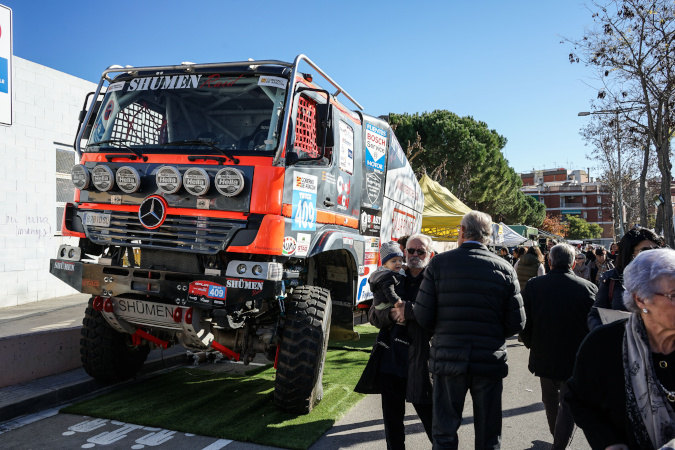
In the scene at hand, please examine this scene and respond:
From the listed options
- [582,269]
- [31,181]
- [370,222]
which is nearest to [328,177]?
[370,222]

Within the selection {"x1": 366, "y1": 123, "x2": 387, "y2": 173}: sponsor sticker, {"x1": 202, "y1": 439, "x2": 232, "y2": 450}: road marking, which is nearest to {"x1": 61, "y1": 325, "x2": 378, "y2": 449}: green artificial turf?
{"x1": 202, "y1": 439, "x2": 232, "y2": 450}: road marking

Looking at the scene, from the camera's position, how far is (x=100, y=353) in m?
5.80

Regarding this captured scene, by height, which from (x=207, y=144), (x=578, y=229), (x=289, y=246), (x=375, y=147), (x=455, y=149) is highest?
(x=455, y=149)

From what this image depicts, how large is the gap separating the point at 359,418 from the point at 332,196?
2.30 metres

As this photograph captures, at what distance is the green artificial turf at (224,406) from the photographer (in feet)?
15.7

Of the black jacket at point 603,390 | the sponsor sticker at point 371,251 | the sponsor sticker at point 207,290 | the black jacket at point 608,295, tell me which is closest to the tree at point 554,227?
the sponsor sticker at point 371,251

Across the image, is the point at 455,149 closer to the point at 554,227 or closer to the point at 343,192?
the point at 343,192

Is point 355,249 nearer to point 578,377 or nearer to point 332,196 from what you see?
point 332,196

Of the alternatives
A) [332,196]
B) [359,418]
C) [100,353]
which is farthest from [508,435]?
[100,353]

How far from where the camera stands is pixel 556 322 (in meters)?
4.32

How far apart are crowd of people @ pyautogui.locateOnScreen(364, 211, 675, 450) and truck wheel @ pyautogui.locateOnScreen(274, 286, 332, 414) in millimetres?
1072

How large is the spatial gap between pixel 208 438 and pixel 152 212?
6.78ft

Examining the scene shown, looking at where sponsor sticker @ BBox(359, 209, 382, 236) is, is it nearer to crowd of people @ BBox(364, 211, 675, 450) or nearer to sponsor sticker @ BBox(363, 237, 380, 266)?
sponsor sticker @ BBox(363, 237, 380, 266)

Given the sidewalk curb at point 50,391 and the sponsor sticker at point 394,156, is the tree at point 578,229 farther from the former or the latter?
the sidewalk curb at point 50,391
